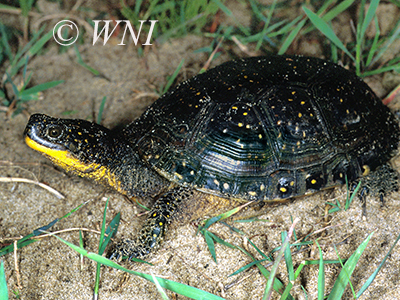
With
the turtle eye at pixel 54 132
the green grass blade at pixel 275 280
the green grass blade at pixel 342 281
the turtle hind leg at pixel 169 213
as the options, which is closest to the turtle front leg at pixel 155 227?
the turtle hind leg at pixel 169 213

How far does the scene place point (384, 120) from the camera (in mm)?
3266

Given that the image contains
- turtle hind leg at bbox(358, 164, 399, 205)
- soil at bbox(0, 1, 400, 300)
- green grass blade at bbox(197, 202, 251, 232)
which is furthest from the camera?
turtle hind leg at bbox(358, 164, 399, 205)

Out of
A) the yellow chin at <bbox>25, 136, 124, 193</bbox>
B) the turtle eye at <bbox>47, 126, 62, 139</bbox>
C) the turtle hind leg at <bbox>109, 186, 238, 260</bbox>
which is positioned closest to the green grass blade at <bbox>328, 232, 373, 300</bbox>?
the turtle hind leg at <bbox>109, 186, 238, 260</bbox>

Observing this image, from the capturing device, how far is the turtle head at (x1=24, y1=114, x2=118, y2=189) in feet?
8.76

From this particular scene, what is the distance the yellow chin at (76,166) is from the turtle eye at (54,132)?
97 mm

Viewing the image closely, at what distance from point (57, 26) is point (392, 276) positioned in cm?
426

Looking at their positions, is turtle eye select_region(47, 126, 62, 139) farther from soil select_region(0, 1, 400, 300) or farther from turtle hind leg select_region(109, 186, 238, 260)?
turtle hind leg select_region(109, 186, 238, 260)

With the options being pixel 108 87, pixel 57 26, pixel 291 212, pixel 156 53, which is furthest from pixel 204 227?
pixel 57 26

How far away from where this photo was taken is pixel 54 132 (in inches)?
106

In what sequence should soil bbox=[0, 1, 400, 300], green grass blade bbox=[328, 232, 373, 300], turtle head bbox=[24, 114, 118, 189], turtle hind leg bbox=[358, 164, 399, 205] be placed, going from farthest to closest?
Answer: turtle hind leg bbox=[358, 164, 399, 205]
turtle head bbox=[24, 114, 118, 189]
soil bbox=[0, 1, 400, 300]
green grass blade bbox=[328, 232, 373, 300]

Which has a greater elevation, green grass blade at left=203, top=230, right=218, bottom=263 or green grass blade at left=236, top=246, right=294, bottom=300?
green grass blade at left=236, top=246, right=294, bottom=300

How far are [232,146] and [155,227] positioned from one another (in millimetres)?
840

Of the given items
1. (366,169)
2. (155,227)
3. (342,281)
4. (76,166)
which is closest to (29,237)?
(76,166)

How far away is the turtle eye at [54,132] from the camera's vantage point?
2678mm
